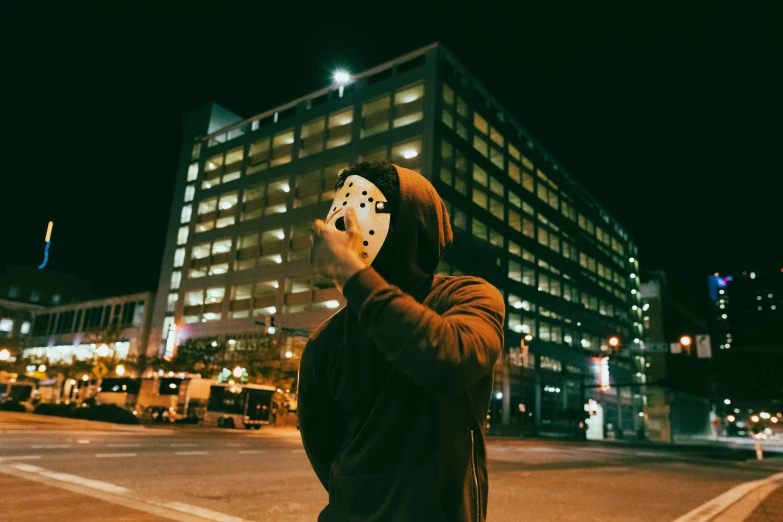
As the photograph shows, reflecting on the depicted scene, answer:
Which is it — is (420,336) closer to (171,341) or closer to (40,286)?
(171,341)

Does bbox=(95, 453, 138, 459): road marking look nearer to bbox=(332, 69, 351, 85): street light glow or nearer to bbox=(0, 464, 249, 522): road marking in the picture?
bbox=(0, 464, 249, 522): road marking

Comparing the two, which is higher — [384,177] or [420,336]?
[384,177]

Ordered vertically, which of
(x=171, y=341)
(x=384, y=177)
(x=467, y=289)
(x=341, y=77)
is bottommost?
(x=467, y=289)

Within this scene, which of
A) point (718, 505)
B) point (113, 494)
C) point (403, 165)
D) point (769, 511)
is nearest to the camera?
point (113, 494)

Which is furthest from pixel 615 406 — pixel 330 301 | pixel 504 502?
pixel 504 502

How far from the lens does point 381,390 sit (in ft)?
5.06

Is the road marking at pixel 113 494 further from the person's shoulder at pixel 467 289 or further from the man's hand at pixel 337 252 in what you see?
the man's hand at pixel 337 252

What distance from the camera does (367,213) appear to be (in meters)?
1.51

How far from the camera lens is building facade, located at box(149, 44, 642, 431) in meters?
52.6

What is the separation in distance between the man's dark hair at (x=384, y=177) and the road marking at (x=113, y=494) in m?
5.88

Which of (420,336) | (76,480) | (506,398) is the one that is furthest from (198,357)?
(420,336)

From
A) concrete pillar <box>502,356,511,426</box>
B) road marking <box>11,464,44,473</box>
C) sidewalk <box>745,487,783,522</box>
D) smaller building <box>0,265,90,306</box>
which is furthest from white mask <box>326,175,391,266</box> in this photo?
smaller building <box>0,265,90,306</box>

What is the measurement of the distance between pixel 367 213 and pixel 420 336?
418 millimetres

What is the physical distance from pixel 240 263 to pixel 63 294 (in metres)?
52.3
